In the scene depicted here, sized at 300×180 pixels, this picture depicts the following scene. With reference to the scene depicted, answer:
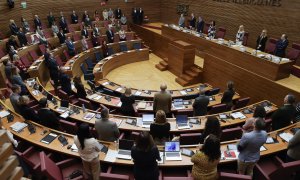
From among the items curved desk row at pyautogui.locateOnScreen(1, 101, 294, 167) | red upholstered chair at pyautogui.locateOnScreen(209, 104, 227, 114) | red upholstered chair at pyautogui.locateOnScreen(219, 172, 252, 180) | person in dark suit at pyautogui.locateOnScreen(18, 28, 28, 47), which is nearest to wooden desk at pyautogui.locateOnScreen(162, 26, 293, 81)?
red upholstered chair at pyautogui.locateOnScreen(209, 104, 227, 114)

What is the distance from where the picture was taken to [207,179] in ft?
8.73

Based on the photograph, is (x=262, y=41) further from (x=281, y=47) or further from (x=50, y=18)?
(x=50, y=18)

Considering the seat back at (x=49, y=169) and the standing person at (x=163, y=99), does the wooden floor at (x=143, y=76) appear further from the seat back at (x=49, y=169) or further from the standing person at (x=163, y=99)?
the seat back at (x=49, y=169)

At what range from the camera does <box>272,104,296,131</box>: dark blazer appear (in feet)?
13.4

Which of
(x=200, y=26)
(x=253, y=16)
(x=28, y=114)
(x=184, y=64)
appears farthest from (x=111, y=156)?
(x=200, y=26)

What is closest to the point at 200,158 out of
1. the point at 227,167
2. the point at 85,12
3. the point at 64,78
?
A: the point at 227,167

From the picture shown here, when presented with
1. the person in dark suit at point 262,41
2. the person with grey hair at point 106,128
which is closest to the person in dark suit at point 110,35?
the person in dark suit at point 262,41

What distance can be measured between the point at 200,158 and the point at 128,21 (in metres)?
12.9

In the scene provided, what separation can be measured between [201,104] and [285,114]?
159 cm

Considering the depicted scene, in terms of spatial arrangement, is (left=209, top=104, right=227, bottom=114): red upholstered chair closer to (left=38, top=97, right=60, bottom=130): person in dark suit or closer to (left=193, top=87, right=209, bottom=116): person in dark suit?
(left=193, top=87, right=209, bottom=116): person in dark suit

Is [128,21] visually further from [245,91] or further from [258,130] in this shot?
[258,130]

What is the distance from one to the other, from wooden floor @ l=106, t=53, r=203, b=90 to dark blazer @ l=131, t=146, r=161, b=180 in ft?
19.0

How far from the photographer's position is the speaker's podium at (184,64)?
859 centimetres

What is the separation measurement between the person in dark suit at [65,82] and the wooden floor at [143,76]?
2834 mm
